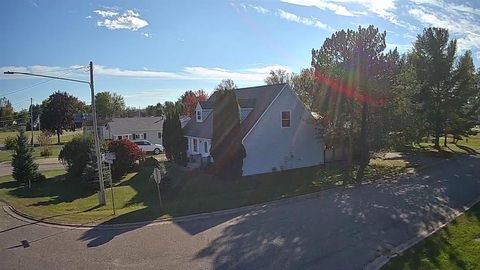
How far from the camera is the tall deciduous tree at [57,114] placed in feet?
240

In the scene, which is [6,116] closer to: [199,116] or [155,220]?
[199,116]

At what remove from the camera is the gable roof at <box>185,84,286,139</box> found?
2716 cm

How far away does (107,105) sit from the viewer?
114m

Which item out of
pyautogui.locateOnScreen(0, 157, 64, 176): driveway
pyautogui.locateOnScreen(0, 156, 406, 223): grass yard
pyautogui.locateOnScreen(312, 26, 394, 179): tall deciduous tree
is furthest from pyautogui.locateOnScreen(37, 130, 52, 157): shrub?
pyautogui.locateOnScreen(312, 26, 394, 179): tall deciduous tree

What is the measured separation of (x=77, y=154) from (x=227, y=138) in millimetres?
11467

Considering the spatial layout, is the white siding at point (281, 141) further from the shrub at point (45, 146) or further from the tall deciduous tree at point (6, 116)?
the tall deciduous tree at point (6, 116)

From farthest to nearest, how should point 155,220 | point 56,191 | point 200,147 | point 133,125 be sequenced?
point 133,125 → point 200,147 → point 56,191 → point 155,220

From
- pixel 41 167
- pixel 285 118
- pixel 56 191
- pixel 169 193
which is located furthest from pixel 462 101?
pixel 41 167

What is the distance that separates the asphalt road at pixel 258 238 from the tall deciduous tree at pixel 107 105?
99.8 m

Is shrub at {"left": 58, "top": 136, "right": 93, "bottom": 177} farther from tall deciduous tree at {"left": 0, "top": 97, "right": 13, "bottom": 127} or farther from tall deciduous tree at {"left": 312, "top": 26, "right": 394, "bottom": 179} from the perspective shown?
tall deciduous tree at {"left": 0, "top": 97, "right": 13, "bottom": 127}

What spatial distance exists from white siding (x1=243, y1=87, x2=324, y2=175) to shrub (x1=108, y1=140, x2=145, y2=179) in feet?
32.2

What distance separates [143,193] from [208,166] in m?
6.13

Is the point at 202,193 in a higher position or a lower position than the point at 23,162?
lower

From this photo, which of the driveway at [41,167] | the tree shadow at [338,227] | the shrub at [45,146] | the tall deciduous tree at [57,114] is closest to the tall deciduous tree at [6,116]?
the tall deciduous tree at [57,114]
